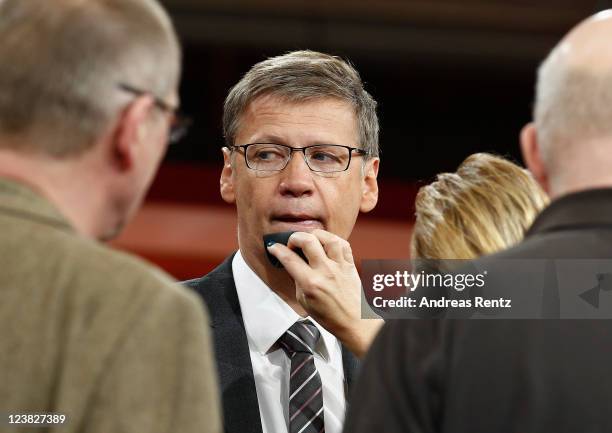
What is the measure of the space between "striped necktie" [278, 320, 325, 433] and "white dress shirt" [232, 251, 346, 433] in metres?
0.02

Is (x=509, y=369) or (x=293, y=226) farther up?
(x=293, y=226)

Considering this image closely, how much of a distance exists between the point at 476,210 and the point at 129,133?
75 cm

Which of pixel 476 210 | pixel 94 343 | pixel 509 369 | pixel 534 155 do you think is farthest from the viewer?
pixel 476 210

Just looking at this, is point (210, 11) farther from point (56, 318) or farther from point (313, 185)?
point (56, 318)

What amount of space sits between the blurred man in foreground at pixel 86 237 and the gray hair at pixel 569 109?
428 millimetres

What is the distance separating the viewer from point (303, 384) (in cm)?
177

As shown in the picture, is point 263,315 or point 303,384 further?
point 263,315

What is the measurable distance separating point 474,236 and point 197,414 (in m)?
0.75

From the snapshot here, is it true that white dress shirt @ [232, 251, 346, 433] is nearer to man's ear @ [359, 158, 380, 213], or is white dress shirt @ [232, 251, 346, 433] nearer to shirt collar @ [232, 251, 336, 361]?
shirt collar @ [232, 251, 336, 361]

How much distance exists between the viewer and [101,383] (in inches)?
36.8

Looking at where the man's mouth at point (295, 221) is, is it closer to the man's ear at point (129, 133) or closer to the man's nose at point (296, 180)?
the man's nose at point (296, 180)

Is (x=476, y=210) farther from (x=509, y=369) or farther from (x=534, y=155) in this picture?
(x=509, y=369)

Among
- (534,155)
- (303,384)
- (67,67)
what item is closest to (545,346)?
(534,155)

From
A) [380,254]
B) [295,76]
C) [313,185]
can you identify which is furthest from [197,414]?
[380,254]
